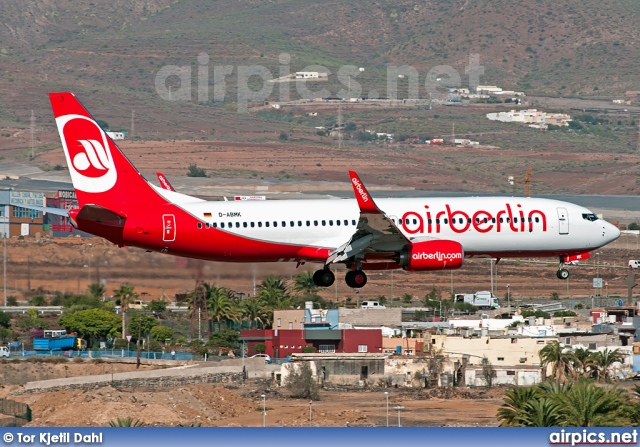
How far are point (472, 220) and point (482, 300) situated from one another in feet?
227

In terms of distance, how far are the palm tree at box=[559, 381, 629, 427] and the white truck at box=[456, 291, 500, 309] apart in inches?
2608

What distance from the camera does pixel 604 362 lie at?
3797 inches

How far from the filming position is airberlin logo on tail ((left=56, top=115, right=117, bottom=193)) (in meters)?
64.2

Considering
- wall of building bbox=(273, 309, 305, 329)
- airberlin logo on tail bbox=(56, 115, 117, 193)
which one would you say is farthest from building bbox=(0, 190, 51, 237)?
airberlin logo on tail bbox=(56, 115, 117, 193)

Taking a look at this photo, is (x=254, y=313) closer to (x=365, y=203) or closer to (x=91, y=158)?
(x=91, y=158)

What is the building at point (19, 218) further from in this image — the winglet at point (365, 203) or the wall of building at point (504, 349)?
the winglet at point (365, 203)

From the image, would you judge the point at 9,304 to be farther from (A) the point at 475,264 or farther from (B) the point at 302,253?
(A) the point at 475,264

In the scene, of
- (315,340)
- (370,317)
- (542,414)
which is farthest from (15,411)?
(370,317)

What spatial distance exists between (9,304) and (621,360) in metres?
52.1

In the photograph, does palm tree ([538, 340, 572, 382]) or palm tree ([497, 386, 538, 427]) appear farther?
palm tree ([538, 340, 572, 382])

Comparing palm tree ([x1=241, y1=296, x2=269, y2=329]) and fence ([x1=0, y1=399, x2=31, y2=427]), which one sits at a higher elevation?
palm tree ([x1=241, y1=296, x2=269, y2=329])

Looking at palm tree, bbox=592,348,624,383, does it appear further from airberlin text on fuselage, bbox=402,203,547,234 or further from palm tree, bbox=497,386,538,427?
airberlin text on fuselage, bbox=402,203,547,234

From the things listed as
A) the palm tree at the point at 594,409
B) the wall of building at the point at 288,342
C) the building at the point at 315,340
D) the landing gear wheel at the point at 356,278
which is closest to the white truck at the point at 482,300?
the building at the point at 315,340

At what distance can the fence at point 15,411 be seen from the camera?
8262 centimetres
